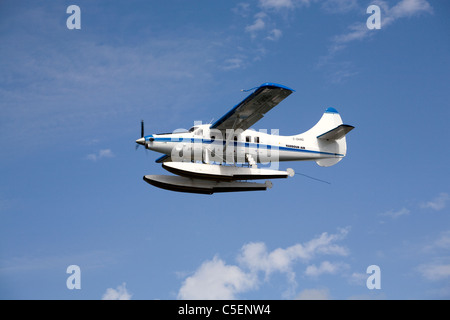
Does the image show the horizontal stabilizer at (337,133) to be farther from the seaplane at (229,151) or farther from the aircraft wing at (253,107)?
the aircraft wing at (253,107)

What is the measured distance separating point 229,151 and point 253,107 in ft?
10.4

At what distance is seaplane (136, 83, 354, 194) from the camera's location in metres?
34.6

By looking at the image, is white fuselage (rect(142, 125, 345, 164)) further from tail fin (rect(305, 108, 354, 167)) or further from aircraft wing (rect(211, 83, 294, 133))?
aircraft wing (rect(211, 83, 294, 133))

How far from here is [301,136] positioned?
38.4 meters

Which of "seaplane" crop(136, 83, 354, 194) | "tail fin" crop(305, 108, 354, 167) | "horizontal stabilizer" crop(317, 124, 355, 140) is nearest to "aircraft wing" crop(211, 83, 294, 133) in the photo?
"seaplane" crop(136, 83, 354, 194)

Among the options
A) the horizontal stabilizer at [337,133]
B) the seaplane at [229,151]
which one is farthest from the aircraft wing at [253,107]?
the horizontal stabilizer at [337,133]

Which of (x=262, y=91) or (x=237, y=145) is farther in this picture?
(x=237, y=145)

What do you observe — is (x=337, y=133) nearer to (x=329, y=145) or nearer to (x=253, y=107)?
(x=329, y=145)

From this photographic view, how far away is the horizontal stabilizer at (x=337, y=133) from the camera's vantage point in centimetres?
3706
